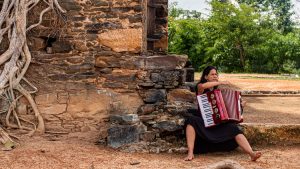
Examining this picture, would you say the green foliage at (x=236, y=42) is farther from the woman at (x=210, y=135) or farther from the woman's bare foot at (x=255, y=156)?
the woman's bare foot at (x=255, y=156)

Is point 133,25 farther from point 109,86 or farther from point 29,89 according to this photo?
point 29,89

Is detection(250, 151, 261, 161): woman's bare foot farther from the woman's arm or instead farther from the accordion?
the woman's arm

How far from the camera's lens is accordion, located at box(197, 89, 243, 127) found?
6172mm

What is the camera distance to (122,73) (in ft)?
23.3

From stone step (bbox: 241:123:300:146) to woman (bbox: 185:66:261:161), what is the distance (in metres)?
0.46

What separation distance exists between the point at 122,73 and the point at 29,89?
1481mm

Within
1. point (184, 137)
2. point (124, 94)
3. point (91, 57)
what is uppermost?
point (91, 57)

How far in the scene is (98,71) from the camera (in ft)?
23.5

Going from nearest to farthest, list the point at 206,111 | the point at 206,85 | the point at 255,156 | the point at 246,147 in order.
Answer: the point at 255,156, the point at 246,147, the point at 206,111, the point at 206,85

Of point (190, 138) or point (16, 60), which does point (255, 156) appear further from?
point (16, 60)

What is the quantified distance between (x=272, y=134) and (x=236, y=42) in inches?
607

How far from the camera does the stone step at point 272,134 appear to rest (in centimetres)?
689

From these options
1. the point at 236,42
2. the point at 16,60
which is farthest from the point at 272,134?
the point at 236,42

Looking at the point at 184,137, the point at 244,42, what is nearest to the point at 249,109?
the point at 184,137
